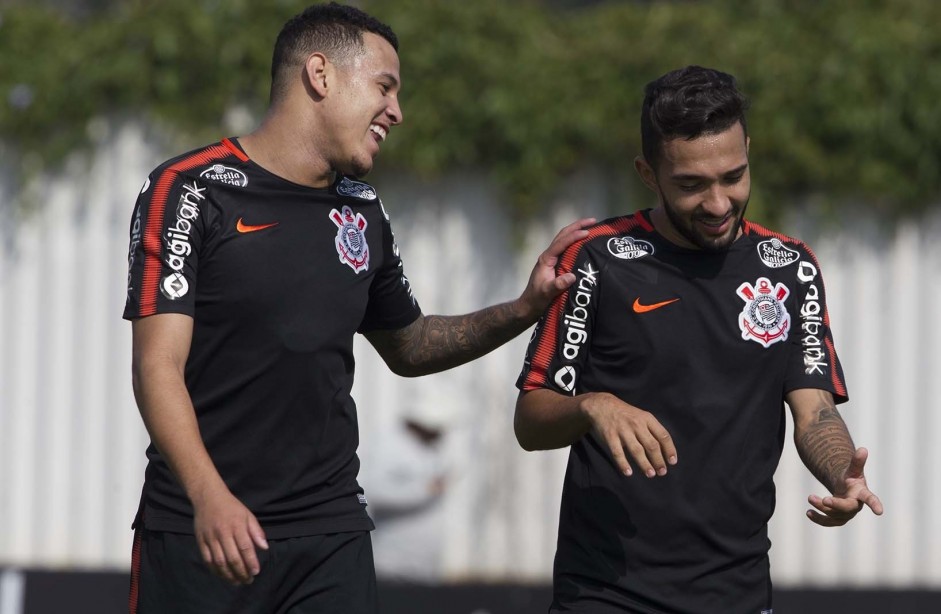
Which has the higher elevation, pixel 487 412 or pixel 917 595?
pixel 487 412

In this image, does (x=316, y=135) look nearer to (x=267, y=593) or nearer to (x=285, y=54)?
(x=285, y=54)

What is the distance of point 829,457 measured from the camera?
3.25m

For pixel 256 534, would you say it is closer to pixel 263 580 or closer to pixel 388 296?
pixel 263 580

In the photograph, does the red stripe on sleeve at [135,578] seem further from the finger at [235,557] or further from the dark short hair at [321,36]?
the dark short hair at [321,36]

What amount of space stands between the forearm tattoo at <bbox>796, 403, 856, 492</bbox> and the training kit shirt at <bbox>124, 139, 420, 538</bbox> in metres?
1.16

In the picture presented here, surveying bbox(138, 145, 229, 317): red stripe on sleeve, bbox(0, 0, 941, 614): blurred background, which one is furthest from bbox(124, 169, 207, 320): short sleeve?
bbox(0, 0, 941, 614): blurred background

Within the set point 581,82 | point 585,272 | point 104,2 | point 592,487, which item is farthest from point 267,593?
point 104,2

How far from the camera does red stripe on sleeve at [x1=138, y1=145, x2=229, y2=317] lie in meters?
3.08

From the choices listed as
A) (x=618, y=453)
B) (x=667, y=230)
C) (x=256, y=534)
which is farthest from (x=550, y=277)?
(x=256, y=534)

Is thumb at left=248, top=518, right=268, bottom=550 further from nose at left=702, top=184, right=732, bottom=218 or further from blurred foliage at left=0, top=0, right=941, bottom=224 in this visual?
blurred foliage at left=0, top=0, right=941, bottom=224

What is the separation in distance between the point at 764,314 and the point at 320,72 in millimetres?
1300

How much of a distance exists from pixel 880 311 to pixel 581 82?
197 cm

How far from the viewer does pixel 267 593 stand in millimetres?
3236

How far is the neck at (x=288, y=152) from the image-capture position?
3410 millimetres
